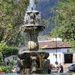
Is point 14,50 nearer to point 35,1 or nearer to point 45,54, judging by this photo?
point 35,1

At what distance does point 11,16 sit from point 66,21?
4424mm

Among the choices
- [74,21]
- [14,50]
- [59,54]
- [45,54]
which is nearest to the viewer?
[45,54]

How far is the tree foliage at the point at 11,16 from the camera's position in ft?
98.3

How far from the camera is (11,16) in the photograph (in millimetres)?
30109

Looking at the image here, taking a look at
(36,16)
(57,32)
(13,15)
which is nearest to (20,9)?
(13,15)


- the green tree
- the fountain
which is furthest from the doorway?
the fountain

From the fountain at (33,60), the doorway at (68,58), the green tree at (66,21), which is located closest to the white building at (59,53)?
the doorway at (68,58)

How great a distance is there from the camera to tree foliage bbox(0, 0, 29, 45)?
A: 98.3 ft

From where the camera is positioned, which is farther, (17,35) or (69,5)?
(17,35)

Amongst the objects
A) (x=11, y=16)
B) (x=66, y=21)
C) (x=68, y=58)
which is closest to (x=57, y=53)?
(x=68, y=58)

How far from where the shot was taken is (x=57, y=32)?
30.5 meters

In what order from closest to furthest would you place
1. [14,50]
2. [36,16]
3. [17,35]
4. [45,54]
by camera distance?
[45,54]
[36,16]
[17,35]
[14,50]

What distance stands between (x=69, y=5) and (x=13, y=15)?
4.58m

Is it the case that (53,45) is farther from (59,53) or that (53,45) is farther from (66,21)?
(66,21)
